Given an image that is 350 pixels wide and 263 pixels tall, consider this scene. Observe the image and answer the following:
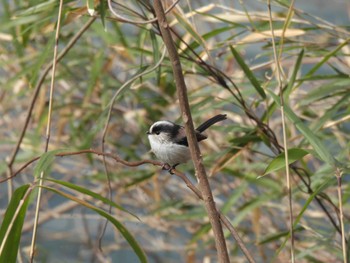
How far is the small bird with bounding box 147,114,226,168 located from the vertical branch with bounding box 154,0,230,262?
660mm

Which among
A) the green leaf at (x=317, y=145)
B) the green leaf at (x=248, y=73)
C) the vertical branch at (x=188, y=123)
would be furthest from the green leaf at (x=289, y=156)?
the green leaf at (x=248, y=73)

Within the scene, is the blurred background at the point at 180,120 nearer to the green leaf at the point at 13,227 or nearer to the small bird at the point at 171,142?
the small bird at the point at 171,142

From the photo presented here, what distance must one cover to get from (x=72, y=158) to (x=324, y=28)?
5.47 feet

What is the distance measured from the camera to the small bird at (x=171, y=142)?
5.99ft

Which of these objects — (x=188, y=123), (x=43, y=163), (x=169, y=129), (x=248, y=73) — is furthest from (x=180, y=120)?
(x=188, y=123)

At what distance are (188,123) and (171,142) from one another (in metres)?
0.79

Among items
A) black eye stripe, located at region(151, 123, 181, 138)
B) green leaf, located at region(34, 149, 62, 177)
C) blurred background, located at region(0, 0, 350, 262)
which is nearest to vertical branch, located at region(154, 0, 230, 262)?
green leaf, located at region(34, 149, 62, 177)

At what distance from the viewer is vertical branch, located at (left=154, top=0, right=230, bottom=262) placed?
106 centimetres

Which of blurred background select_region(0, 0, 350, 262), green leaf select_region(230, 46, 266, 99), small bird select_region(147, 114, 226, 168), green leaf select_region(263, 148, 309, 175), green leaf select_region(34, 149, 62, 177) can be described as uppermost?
blurred background select_region(0, 0, 350, 262)

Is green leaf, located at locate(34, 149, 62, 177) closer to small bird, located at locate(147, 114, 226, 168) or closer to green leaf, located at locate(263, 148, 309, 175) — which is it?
green leaf, located at locate(263, 148, 309, 175)

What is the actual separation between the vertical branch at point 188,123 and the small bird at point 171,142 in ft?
2.16

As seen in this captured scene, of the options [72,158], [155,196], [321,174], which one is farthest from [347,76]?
[72,158]

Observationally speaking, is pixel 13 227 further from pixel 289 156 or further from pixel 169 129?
pixel 169 129

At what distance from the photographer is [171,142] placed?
186 cm
